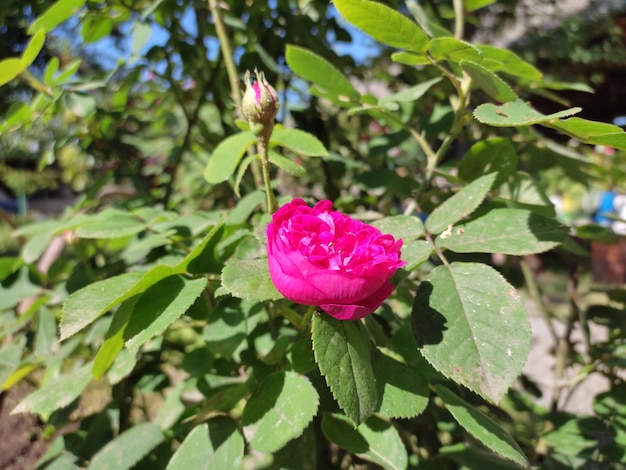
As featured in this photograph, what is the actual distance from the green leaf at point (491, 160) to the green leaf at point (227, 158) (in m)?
0.29

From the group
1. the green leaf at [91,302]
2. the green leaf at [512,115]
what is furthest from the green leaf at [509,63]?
the green leaf at [91,302]

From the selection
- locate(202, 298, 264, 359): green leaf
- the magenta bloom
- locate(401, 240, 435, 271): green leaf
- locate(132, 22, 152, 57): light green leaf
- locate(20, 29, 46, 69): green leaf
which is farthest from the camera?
locate(132, 22, 152, 57): light green leaf

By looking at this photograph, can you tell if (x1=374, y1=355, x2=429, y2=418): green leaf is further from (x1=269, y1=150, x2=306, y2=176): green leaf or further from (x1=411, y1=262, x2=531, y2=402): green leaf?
(x1=269, y1=150, x2=306, y2=176): green leaf

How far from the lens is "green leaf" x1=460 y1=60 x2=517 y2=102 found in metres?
0.47

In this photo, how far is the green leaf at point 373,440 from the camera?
1.65ft

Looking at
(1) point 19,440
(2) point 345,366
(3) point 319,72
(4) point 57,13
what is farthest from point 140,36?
(1) point 19,440

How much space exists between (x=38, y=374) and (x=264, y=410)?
146cm

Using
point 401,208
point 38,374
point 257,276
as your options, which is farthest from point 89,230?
point 38,374

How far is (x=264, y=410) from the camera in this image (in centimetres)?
49

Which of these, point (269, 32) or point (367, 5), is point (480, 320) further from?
point (269, 32)

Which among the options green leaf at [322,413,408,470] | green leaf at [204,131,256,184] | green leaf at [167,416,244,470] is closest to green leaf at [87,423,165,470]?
green leaf at [167,416,244,470]

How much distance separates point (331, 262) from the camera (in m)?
0.37

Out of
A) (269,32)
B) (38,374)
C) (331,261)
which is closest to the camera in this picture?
(331,261)

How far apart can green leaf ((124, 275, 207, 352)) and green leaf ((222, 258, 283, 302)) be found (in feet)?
0.20
